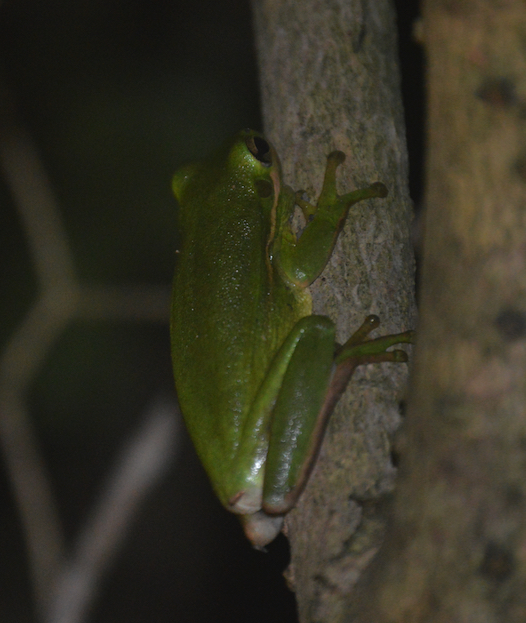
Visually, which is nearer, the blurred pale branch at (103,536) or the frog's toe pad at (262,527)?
the frog's toe pad at (262,527)

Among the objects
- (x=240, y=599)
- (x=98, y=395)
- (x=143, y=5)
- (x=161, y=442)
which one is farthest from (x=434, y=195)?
(x=143, y=5)

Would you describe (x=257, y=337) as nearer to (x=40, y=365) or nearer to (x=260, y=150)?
(x=260, y=150)

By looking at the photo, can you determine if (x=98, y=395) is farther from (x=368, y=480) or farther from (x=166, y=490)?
(x=368, y=480)

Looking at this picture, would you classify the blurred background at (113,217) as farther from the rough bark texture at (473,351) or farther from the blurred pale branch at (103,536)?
the rough bark texture at (473,351)

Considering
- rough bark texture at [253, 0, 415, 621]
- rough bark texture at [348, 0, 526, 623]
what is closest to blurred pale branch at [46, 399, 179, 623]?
rough bark texture at [253, 0, 415, 621]

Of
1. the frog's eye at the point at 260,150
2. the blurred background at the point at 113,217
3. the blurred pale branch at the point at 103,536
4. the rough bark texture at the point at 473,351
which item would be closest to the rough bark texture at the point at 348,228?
the frog's eye at the point at 260,150
